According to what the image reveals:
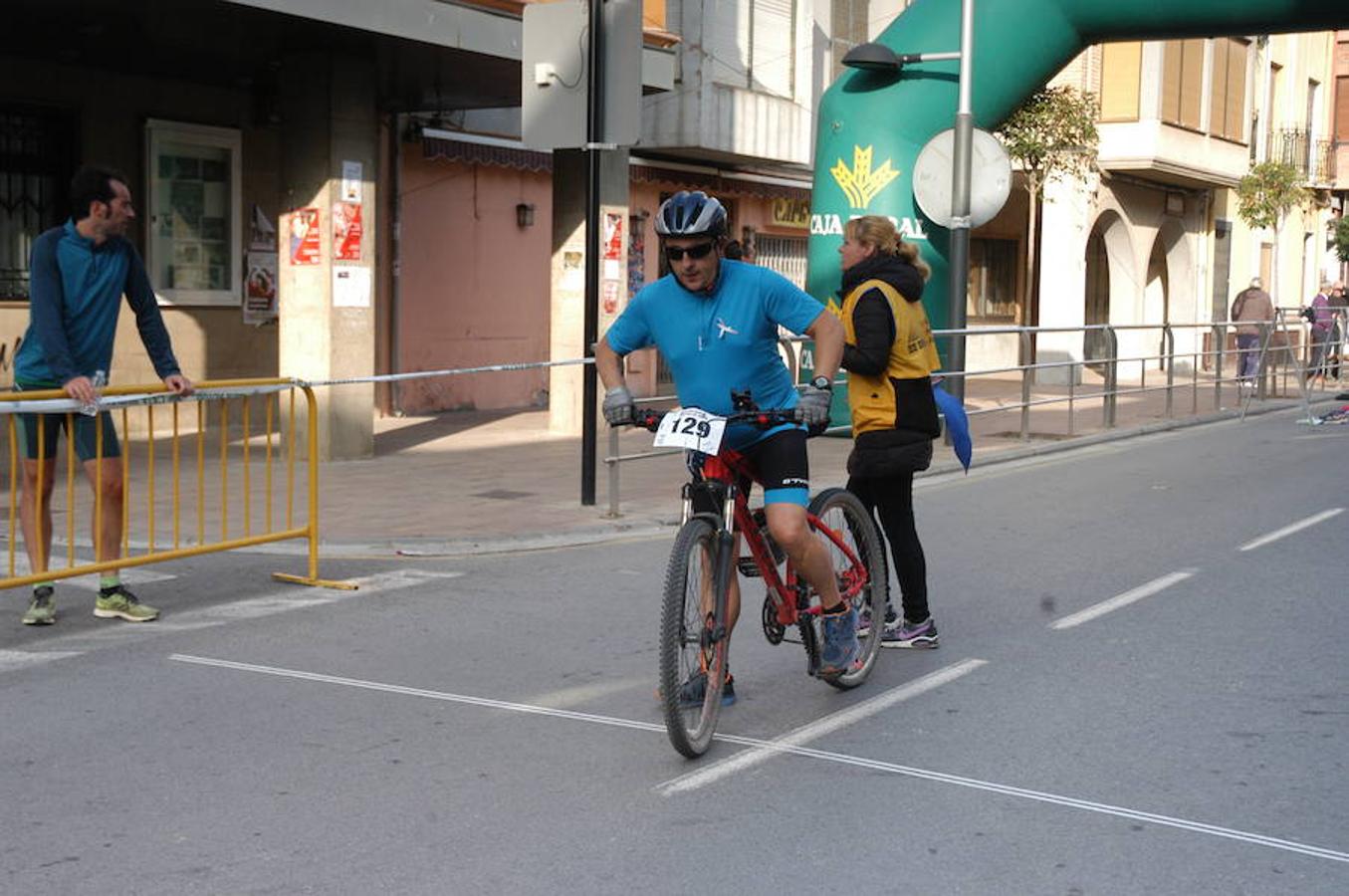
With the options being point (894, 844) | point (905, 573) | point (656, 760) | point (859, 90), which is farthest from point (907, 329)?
point (859, 90)

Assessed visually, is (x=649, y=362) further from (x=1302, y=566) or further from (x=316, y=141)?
(x=1302, y=566)

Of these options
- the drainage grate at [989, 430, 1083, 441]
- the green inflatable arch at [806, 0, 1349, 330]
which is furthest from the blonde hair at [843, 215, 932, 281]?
the drainage grate at [989, 430, 1083, 441]

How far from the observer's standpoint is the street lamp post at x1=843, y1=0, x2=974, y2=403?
49.4 ft

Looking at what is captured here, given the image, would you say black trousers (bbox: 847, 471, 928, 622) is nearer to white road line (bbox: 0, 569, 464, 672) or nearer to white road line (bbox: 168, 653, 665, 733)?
white road line (bbox: 168, 653, 665, 733)

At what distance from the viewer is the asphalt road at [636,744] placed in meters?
4.62

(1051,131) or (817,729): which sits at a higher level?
(1051,131)

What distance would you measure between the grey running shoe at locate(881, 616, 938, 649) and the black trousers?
0.09 metres

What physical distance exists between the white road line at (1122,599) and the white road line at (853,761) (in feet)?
8.11

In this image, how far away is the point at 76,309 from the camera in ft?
24.6

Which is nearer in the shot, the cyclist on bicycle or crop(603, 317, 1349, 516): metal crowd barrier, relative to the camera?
the cyclist on bicycle

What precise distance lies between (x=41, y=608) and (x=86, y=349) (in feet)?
3.81

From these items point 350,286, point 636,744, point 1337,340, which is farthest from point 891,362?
point 1337,340

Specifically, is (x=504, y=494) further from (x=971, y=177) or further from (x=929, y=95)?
(x=929, y=95)

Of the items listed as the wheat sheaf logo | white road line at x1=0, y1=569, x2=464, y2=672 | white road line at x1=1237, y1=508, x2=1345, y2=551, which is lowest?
white road line at x1=0, y1=569, x2=464, y2=672
